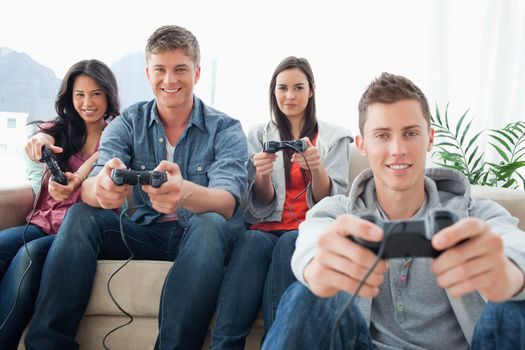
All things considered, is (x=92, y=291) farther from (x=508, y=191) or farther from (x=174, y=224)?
(x=508, y=191)

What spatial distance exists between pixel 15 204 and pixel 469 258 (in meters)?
1.56

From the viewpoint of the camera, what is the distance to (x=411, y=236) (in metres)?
0.70

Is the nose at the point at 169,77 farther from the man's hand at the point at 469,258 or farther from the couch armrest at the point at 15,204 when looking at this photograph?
the man's hand at the point at 469,258

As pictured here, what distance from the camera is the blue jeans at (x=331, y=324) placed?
79cm

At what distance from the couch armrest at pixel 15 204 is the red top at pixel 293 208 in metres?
0.80

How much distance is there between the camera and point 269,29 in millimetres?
2736

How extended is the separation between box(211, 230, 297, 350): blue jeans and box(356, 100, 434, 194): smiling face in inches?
14.8

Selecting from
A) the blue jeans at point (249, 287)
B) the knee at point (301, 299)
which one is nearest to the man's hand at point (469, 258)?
the knee at point (301, 299)

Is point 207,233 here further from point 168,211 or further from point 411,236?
point 411,236

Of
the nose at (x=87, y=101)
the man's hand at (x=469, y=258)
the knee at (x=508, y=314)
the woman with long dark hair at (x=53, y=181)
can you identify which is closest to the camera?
the man's hand at (x=469, y=258)

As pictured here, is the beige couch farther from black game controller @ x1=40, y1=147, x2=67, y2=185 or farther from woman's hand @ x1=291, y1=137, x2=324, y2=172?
woman's hand @ x1=291, y1=137, x2=324, y2=172

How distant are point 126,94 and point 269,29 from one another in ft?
2.68

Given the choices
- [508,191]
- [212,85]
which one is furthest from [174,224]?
[212,85]

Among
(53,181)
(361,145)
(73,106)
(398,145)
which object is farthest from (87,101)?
(398,145)
